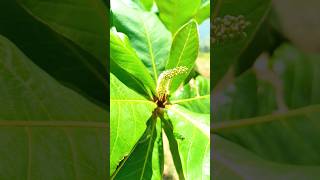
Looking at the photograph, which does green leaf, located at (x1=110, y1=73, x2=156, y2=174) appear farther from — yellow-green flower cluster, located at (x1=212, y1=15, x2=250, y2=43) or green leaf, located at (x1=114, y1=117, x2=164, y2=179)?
yellow-green flower cluster, located at (x1=212, y1=15, x2=250, y2=43)

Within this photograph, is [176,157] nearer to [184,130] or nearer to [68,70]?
[184,130]

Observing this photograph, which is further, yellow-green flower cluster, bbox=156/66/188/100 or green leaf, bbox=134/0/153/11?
green leaf, bbox=134/0/153/11

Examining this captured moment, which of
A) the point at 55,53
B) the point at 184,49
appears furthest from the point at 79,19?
the point at 184,49

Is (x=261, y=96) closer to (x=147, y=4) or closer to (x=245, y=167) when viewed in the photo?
(x=245, y=167)

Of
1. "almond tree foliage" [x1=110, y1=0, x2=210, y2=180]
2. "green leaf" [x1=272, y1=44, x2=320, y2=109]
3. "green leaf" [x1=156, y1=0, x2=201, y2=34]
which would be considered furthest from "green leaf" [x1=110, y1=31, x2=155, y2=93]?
"green leaf" [x1=272, y1=44, x2=320, y2=109]

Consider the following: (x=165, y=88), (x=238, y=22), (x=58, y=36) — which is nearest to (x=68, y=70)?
(x=58, y=36)
